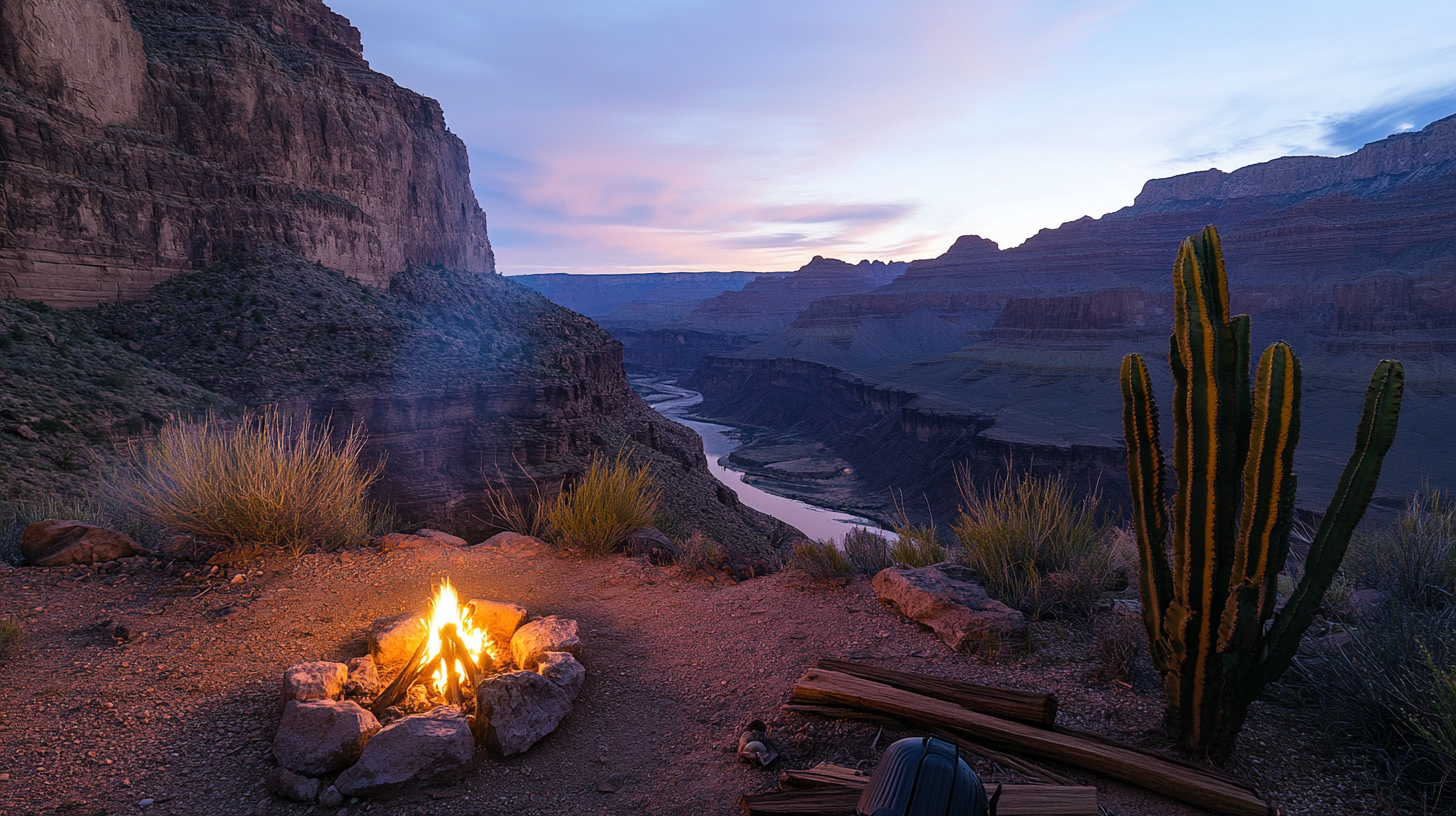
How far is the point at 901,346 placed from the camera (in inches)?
4390

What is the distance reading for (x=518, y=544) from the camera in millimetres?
6984

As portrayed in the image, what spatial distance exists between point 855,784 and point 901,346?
4483 inches

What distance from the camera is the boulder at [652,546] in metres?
6.82

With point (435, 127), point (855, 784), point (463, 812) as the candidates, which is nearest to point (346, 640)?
point (463, 812)

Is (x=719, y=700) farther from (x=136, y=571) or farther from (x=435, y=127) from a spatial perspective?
(x=435, y=127)

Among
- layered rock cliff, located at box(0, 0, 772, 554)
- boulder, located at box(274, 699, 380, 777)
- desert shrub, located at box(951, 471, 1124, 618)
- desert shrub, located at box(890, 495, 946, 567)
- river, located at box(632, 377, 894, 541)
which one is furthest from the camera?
river, located at box(632, 377, 894, 541)

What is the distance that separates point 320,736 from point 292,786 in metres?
0.24

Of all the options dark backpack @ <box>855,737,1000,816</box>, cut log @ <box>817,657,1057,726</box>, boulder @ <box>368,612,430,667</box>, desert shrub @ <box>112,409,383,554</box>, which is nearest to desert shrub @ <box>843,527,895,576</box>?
cut log @ <box>817,657,1057,726</box>

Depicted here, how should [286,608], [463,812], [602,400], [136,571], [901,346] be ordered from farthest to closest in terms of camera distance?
1. [901,346]
2. [602,400]
3. [136,571]
4. [286,608]
5. [463,812]

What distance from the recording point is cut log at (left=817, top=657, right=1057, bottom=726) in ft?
10.1

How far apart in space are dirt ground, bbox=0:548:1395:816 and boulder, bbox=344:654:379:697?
0.37 m

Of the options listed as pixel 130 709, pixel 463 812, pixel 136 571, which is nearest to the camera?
pixel 463 812

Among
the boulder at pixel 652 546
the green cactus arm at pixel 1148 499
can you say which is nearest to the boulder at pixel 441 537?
the boulder at pixel 652 546

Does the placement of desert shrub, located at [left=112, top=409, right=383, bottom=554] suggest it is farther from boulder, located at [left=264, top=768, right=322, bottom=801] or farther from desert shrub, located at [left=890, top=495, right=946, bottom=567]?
desert shrub, located at [left=890, top=495, right=946, bottom=567]
